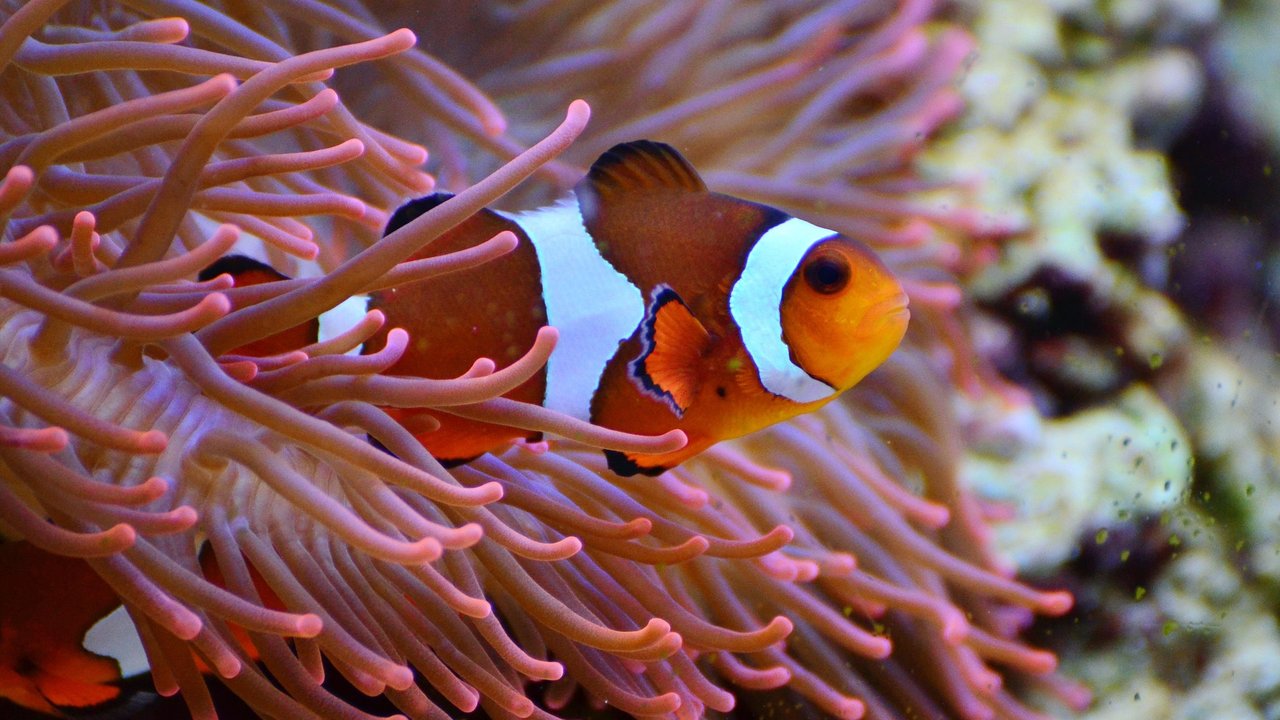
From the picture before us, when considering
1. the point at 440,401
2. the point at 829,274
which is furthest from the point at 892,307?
the point at 440,401

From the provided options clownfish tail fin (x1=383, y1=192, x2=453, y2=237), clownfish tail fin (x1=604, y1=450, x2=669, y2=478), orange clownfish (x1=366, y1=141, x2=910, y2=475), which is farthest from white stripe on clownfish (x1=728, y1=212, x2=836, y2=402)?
clownfish tail fin (x1=383, y1=192, x2=453, y2=237)

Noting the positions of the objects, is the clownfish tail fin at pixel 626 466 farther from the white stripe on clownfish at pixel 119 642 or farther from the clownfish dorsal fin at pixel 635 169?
the white stripe on clownfish at pixel 119 642

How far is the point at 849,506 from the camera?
115 centimetres

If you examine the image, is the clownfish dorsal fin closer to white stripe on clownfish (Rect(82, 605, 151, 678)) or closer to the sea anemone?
the sea anemone

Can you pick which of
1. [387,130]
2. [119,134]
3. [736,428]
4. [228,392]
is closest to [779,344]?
[736,428]

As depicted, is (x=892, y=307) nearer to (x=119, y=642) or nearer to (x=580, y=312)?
(x=580, y=312)

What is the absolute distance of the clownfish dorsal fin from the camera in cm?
86

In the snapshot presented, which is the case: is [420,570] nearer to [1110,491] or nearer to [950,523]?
[950,523]

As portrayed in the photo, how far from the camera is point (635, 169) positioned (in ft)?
2.83

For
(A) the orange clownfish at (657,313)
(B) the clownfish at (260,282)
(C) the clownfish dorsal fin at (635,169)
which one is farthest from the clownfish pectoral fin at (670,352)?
(B) the clownfish at (260,282)

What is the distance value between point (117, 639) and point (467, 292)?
Result: 1.16ft

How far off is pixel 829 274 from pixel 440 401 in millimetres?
305

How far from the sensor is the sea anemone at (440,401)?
0.66m

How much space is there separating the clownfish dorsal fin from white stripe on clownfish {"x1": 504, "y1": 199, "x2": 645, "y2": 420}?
0.17 feet
